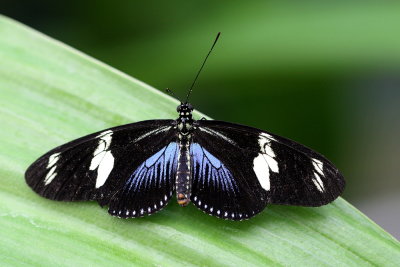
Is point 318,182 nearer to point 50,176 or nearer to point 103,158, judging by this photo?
point 103,158

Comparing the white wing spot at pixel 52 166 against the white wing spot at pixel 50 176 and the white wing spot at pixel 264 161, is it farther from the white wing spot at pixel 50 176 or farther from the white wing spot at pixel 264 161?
the white wing spot at pixel 264 161

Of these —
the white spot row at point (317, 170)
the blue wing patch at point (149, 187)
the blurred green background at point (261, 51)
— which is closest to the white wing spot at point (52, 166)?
the blue wing patch at point (149, 187)

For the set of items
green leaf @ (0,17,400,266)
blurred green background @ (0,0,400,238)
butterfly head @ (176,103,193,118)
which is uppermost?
blurred green background @ (0,0,400,238)

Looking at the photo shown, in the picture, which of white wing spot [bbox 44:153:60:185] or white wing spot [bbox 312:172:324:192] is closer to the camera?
white wing spot [bbox 312:172:324:192]

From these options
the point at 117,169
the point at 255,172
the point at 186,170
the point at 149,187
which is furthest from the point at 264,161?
the point at 117,169

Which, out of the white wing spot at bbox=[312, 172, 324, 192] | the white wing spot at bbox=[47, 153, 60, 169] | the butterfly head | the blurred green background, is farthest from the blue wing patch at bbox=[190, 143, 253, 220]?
the blurred green background

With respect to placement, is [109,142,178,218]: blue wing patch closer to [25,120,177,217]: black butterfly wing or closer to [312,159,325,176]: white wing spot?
[25,120,177,217]: black butterfly wing
